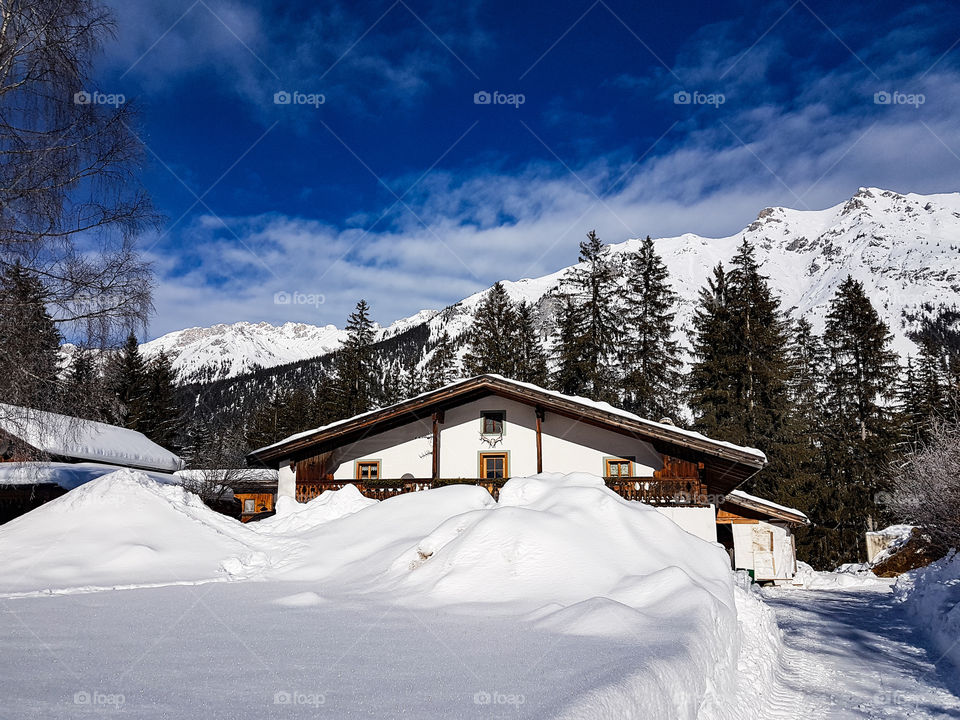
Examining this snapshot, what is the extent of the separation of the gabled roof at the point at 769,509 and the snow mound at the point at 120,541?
1814 cm

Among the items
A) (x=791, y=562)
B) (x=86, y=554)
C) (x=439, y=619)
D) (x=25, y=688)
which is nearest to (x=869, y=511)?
(x=791, y=562)

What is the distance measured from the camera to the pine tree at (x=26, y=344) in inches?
359

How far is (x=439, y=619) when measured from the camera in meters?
7.26

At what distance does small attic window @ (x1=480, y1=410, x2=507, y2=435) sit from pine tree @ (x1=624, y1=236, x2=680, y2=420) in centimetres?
1417

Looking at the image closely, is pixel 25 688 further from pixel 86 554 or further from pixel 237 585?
pixel 86 554

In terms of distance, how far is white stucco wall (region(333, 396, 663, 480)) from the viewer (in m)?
20.8

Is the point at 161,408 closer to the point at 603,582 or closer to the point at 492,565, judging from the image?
the point at 492,565

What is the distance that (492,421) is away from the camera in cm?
2172

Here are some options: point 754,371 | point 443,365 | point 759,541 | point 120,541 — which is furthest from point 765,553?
point 443,365

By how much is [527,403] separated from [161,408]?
36.8 metres

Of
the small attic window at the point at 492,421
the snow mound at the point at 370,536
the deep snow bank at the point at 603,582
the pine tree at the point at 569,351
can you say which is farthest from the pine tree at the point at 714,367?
the deep snow bank at the point at 603,582

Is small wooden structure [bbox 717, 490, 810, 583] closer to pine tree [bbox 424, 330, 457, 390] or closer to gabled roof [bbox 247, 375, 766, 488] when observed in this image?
gabled roof [bbox 247, 375, 766, 488]

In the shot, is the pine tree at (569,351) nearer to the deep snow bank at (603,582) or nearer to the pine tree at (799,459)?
the pine tree at (799,459)

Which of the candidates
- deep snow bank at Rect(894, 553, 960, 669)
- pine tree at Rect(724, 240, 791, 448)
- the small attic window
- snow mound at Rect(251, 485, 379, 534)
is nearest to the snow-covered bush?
deep snow bank at Rect(894, 553, 960, 669)
